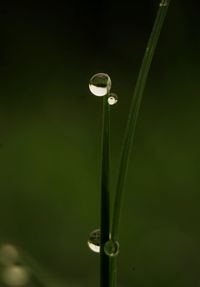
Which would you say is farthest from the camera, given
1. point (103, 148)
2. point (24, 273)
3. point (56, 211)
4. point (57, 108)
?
point (57, 108)

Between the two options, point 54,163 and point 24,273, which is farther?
point 54,163

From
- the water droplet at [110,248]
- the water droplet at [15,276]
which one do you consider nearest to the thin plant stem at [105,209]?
the water droplet at [110,248]

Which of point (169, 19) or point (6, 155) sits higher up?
point (169, 19)

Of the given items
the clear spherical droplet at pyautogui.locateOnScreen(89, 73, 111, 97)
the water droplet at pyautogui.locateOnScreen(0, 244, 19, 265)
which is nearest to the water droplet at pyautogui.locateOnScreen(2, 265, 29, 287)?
the water droplet at pyautogui.locateOnScreen(0, 244, 19, 265)

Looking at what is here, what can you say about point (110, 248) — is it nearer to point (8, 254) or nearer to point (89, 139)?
point (8, 254)

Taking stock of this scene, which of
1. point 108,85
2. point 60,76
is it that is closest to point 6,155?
point 60,76

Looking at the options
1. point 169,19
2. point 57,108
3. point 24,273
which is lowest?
point 24,273

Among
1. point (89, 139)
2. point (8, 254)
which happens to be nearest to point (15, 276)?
point (8, 254)

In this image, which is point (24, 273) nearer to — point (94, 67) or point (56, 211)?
point (56, 211)

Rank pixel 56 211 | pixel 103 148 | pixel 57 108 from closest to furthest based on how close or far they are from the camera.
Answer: pixel 103 148, pixel 56 211, pixel 57 108

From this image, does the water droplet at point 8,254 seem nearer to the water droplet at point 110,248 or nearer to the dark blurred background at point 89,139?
the dark blurred background at point 89,139
